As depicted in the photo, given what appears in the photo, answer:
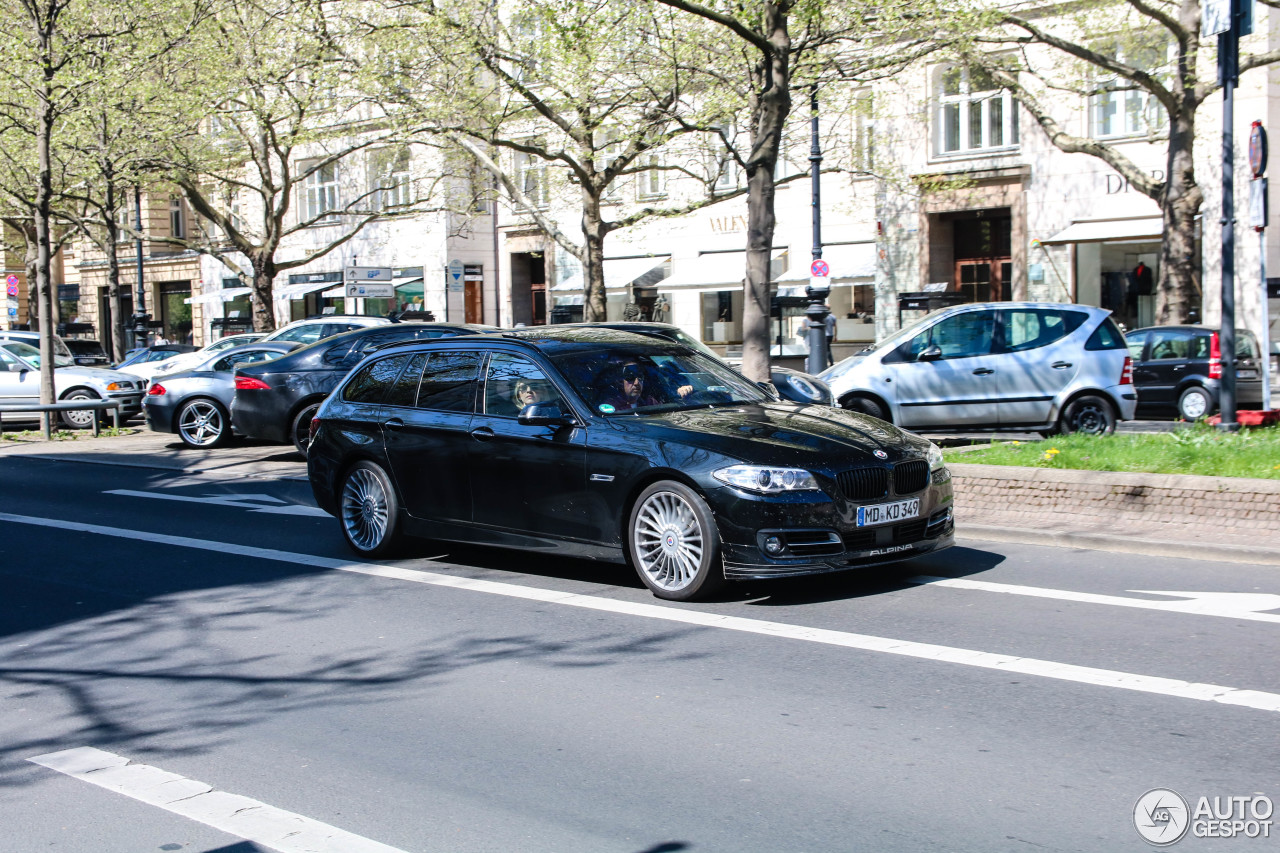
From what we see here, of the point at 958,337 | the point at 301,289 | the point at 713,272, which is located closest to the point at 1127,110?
the point at 713,272

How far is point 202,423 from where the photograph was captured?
18.6 metres

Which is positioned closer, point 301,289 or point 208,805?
point 208,805

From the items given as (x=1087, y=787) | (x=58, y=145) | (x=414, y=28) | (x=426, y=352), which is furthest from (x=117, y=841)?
(x=58, y=145)

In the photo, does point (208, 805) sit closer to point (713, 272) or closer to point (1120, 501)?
point (1120, 501)

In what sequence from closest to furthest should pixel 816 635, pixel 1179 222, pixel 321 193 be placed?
pixel 816 635 → pixel 1179 222 → pixel 321 193

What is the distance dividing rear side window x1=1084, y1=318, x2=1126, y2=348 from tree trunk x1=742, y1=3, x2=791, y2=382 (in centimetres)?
393

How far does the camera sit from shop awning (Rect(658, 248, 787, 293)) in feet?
124

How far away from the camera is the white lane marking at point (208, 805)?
4289mm

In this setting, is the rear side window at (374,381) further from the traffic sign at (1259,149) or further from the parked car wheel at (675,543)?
the traffic sign at (1259,149)

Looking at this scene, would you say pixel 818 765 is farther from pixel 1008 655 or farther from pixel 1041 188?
pixel 1041 188

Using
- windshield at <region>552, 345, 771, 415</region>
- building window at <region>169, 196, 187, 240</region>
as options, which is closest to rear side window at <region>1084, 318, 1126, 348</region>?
windshield at <region>552, 345, 771, 415</region>

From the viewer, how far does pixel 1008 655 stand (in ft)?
20.9

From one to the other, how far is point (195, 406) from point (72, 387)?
19.8ft

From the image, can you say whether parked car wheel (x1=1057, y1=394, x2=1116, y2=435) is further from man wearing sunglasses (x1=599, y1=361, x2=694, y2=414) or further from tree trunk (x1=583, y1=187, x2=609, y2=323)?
tree trunk (x1=583, y1=187, x2=609, y2=323)
